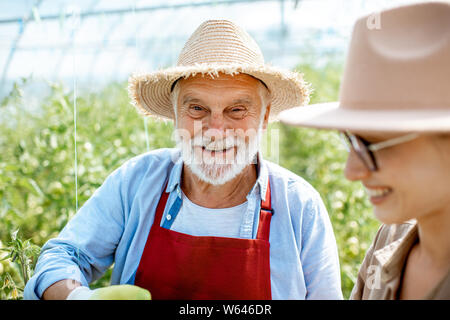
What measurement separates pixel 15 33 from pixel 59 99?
1.91 m

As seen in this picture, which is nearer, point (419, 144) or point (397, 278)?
point (419, 144)

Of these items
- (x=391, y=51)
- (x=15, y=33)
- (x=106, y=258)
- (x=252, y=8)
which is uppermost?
(x=252, y=8)

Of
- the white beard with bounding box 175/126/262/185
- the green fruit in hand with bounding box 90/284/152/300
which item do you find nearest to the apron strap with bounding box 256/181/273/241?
the white beard with bounding box 175/126/262/185

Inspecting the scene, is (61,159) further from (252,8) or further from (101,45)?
(252,8)

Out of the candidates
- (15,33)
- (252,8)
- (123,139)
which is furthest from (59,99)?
(252,8)

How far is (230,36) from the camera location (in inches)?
56.5

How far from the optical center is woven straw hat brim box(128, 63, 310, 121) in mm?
1325

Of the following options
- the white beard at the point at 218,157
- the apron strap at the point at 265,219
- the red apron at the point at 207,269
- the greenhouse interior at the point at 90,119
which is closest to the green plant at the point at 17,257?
the greenhouse interior at the point at 90,119

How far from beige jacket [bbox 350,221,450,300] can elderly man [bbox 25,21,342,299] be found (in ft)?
0.96

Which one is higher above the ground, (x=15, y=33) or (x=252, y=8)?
(x=252, y=8)

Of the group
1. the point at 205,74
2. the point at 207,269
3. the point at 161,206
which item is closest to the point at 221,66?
the point at 205,74

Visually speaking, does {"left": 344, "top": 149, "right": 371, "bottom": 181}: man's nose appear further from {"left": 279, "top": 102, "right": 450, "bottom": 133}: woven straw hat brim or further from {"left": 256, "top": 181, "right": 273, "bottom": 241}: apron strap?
{"left": 256, "top": 181, "right": 273, "bottom": 241}: apron strap

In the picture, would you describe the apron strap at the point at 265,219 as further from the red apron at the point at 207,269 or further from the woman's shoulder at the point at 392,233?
the woman's shoulder at the point at 392,233
